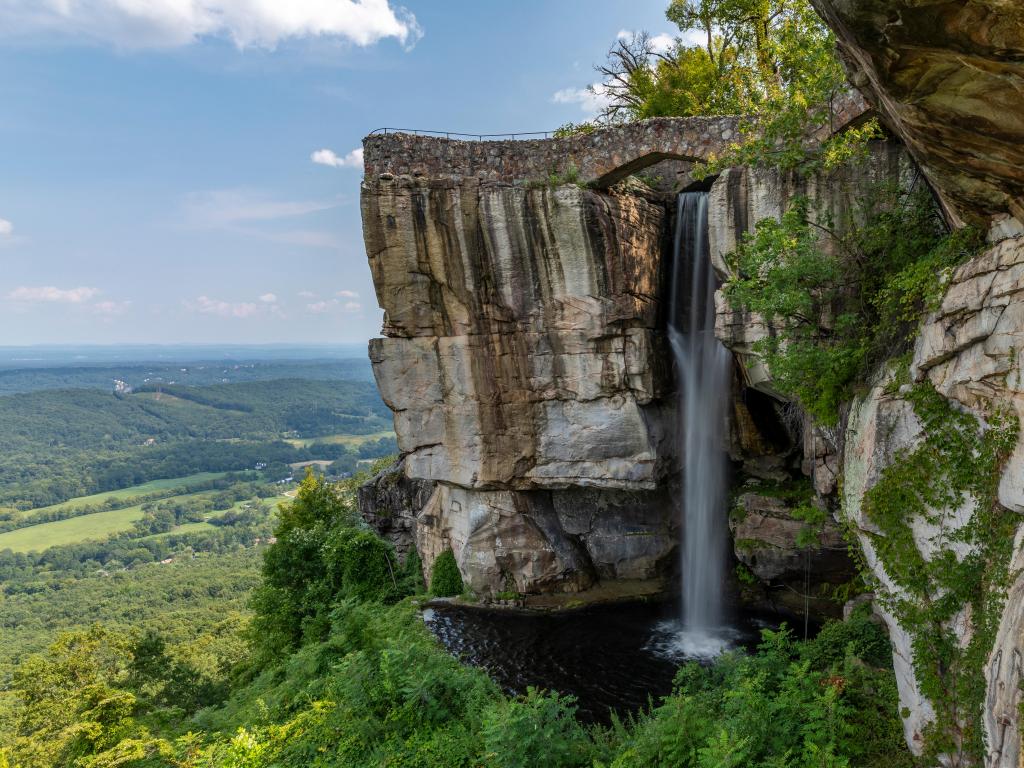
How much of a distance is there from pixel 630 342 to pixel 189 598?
202 ft

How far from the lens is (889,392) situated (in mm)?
9547

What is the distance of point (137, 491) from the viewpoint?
13612cm

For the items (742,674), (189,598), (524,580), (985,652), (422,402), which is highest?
(422,402)

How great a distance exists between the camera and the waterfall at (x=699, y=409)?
18969 millimetres

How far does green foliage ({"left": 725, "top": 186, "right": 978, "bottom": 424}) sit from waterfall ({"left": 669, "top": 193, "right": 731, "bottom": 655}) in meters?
5.64

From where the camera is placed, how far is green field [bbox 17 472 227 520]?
127m

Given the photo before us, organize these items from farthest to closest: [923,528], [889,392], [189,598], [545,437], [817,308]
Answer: [189,598] < [545,437] < [817,308] < [889,392] < [923,528]

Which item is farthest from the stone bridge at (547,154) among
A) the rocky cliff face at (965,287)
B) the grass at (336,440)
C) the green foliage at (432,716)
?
the grass at (336,440)

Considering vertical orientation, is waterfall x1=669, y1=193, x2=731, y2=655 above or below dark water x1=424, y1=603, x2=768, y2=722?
above

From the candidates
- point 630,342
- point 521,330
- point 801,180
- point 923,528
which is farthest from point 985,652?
point 521,330

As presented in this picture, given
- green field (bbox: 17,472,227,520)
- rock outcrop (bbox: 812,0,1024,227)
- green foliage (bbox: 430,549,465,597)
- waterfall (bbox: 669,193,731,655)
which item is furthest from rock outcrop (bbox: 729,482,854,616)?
green field (bbox: 17,472,227,520)

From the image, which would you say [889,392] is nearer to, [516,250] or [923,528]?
[923,528]

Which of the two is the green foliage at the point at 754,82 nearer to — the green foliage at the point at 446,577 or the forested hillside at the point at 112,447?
the green foliage at the point at 446,577

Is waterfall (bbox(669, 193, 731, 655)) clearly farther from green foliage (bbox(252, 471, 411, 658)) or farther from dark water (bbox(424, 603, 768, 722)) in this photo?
green foliage (bbox(252, 471, 411, 658))
